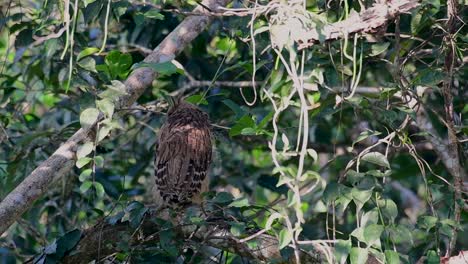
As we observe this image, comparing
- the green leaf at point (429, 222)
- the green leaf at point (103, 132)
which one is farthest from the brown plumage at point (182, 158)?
the green leaf at point (429, 222)

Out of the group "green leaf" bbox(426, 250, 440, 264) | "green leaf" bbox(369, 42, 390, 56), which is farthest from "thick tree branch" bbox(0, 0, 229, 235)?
"green leaf" bbox(426, 250, 440, 264)

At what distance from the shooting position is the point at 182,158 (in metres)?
6.59

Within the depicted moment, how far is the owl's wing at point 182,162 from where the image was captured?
6.31 m

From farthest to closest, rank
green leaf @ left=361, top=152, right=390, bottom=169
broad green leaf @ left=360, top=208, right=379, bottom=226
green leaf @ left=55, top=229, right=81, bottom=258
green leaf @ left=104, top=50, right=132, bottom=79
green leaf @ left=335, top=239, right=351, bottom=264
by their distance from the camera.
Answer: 1. green leaf @ left=104, top=50, right=132, bottom=79
2. green leaf @ left=55, top=229, right=81, bottom=258
3. green leaf @ left=361, top=152, right=390, bottom=169
4. broad green leaf @ left=360, top=208, right=379, bottom=226
5. green leaf @ left=335, top=239, right=351, bottom=264

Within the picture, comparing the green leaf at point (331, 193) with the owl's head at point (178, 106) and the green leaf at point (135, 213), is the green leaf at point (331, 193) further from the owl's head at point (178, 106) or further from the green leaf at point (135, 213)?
the owl's head at point (178, 106)

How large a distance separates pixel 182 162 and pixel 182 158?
0.14 ft

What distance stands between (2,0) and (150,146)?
147 centimetres

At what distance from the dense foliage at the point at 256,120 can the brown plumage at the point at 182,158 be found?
0.14 meters

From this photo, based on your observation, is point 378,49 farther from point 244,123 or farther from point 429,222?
point 429,222

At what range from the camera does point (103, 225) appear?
5.21 m

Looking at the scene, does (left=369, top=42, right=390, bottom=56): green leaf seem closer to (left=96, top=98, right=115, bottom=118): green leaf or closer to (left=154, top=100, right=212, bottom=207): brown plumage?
(left=96, top=98, right=115, bottom=118): green leaf

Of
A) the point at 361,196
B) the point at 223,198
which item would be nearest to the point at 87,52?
the point at 223,198

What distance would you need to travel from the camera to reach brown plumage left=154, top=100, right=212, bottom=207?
6.30m

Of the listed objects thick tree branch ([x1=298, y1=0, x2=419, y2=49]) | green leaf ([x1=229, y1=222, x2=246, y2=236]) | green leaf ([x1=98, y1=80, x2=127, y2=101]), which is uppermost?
thick tree branch ([x1=298, y1=0, x2=419, y2=49])
